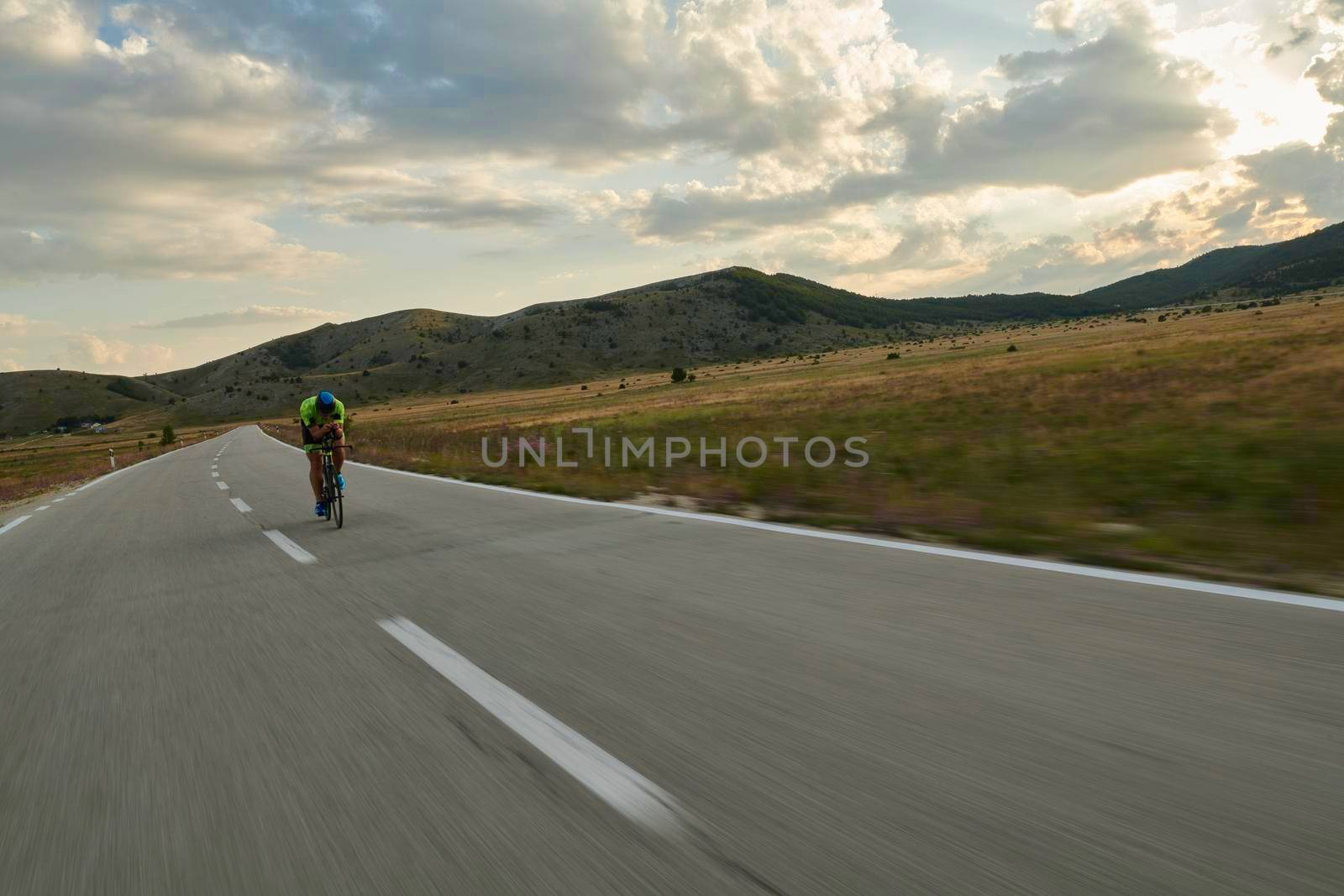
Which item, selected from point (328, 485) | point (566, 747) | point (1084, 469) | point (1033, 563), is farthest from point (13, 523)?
point (1084, 469)

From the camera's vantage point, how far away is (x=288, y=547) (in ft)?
26.7

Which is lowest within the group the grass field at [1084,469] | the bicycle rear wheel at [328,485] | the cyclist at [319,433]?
the grass field at [1084,469]

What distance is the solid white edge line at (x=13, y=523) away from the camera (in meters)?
12.3

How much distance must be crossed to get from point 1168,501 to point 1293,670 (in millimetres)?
5356

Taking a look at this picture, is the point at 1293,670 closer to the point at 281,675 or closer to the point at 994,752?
the point at 994,752

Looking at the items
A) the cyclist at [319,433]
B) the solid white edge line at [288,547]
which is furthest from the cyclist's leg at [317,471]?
the solid white edge line at [288,547]

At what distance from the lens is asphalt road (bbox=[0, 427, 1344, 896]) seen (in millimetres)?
2141

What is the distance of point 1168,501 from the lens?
26.0 feet

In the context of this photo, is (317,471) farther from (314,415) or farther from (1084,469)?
(1084,469)

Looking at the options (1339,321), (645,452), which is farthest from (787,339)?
(645,452)

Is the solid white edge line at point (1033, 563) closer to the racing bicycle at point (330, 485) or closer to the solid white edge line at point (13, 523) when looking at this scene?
the racing bicycle at point (330, 485)

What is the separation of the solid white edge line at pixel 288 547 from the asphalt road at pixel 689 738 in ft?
5.06

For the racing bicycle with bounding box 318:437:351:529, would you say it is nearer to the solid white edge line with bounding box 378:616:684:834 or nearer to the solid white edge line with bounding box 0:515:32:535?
the solid white edge line with bounding box 378:616:684:834

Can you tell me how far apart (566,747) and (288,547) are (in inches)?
252
